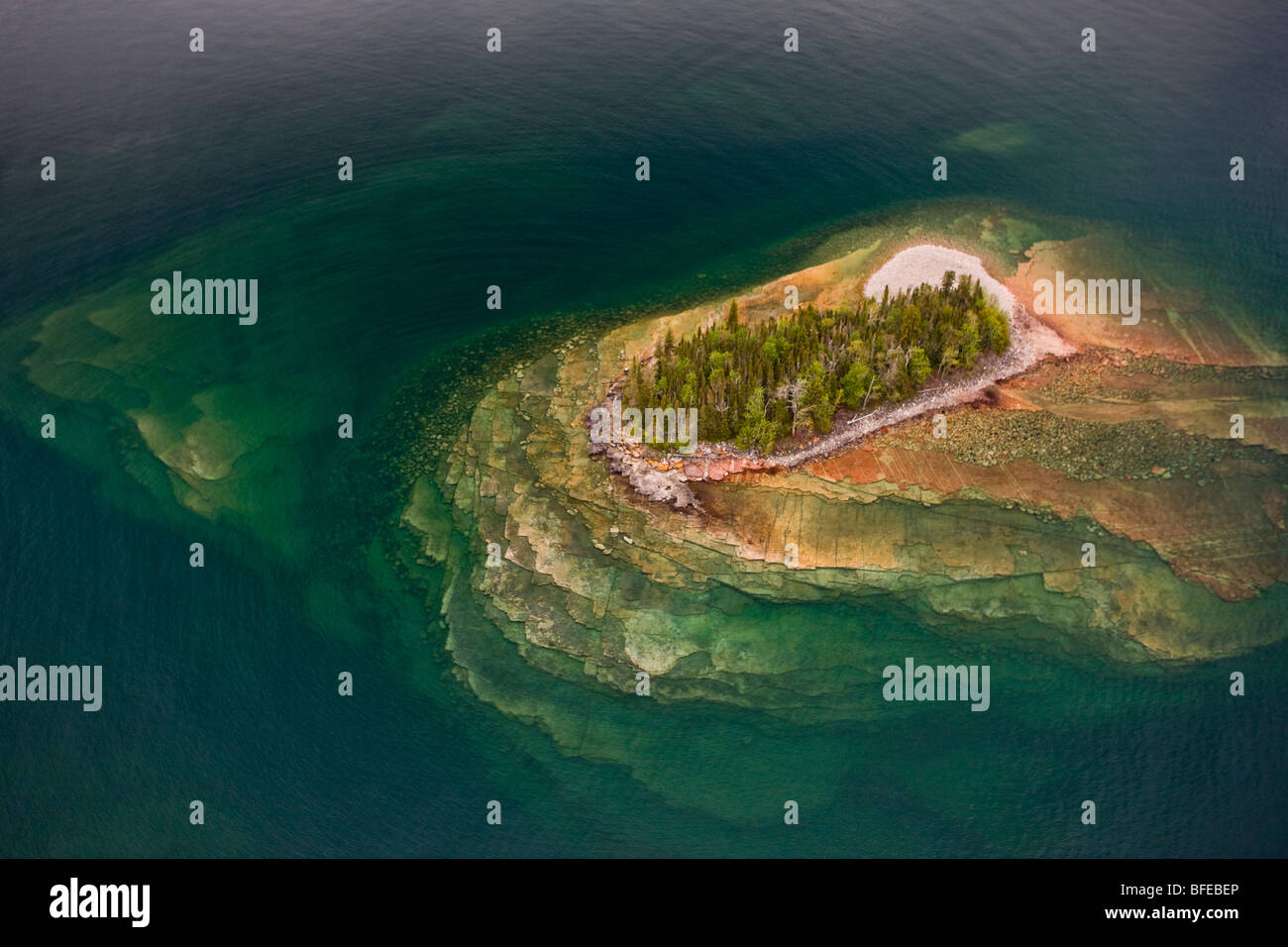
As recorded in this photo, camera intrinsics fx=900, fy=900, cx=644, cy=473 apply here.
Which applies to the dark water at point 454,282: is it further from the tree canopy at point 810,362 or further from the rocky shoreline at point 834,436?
the rocky shoreline at point 834,436

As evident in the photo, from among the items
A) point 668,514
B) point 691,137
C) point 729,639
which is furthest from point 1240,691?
point 691,137

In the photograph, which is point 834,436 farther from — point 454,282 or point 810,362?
point 454,282

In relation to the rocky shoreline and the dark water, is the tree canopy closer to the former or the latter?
the rocky shoreline

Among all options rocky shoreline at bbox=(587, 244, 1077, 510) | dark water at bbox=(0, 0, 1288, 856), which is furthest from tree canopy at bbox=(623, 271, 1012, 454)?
dark water at bbox=(0, 0, 1288, 856)

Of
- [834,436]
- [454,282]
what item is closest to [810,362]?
[834,436]

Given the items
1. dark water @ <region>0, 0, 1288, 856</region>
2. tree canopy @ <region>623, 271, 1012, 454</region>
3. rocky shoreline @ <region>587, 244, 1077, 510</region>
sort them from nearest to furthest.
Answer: dark water @ <region>0, 0, 1288, 856</region> < rocky shoreline @ <region>587, 244, 1077, 510</region> < tree canopy @ <region>623, 271, 1012, 454</region>

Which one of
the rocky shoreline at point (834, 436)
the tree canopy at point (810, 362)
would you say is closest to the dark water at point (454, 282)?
the tree canopy at point (810, 362)

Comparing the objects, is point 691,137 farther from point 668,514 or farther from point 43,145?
point 43,145

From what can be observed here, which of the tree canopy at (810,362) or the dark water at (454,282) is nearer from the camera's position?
the dark water at (454,282)

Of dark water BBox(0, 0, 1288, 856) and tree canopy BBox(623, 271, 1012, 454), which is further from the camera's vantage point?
tree canopy BBox(623, 271, 1012, 454)
